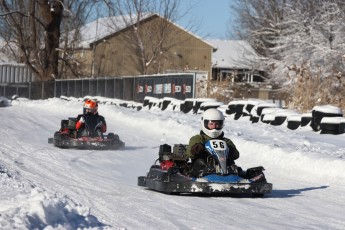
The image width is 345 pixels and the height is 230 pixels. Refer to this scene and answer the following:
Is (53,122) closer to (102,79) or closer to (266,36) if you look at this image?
(102,79)

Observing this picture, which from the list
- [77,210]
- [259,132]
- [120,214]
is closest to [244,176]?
[120,214]

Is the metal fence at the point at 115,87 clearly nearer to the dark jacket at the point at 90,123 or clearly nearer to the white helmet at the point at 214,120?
the dark jacket at the point at 90,123

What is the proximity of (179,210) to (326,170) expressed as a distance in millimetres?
4548

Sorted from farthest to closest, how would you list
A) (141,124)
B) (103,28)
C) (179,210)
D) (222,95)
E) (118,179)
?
(103,28) < (222,95) < (141,124) < (118,179) < (179,210)

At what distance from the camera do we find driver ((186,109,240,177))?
960 cm

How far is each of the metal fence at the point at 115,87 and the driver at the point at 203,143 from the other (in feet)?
59.2

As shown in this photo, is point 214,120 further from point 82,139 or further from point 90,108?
point 90,108

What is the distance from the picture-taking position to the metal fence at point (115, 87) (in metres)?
29.1

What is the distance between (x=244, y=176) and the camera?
9766 millimetres

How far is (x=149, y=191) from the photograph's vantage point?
9.72m

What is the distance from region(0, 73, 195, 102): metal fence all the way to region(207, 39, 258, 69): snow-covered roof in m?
17.1

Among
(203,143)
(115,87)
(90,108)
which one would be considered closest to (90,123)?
(90,108)

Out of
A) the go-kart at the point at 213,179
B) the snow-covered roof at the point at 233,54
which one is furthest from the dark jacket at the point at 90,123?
the snow-covered roof at the point at 233,54

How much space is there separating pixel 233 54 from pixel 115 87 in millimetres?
46730
